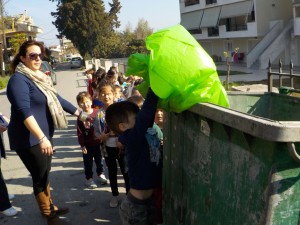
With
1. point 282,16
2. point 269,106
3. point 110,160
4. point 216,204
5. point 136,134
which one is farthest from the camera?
point 282,16

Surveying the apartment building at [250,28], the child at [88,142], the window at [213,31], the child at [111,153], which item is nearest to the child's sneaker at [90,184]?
the child at [88,142]

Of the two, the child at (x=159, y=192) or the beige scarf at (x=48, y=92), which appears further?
the beige scarf at (x=48, y=92)

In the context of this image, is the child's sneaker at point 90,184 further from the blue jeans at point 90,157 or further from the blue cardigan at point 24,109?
the blue cardigan at point 24,109

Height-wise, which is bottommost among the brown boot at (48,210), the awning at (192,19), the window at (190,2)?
the brown boot at (48,210)

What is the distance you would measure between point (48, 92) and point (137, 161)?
130 centimetres

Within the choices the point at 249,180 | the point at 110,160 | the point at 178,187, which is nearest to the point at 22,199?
the point at 110,160

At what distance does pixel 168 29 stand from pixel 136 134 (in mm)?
695

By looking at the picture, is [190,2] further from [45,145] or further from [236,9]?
[45,145]

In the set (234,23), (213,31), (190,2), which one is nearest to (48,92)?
(234,23)

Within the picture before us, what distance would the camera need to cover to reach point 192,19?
40938mm

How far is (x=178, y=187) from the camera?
2699mm

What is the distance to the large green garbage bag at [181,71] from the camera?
2.18 meters

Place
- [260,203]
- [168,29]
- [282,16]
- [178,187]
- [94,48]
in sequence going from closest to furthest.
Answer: [260,203] < [168,29] < [178,187] < [282,16] < [94,48]

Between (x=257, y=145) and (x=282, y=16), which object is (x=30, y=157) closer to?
(x=257, y=145)
